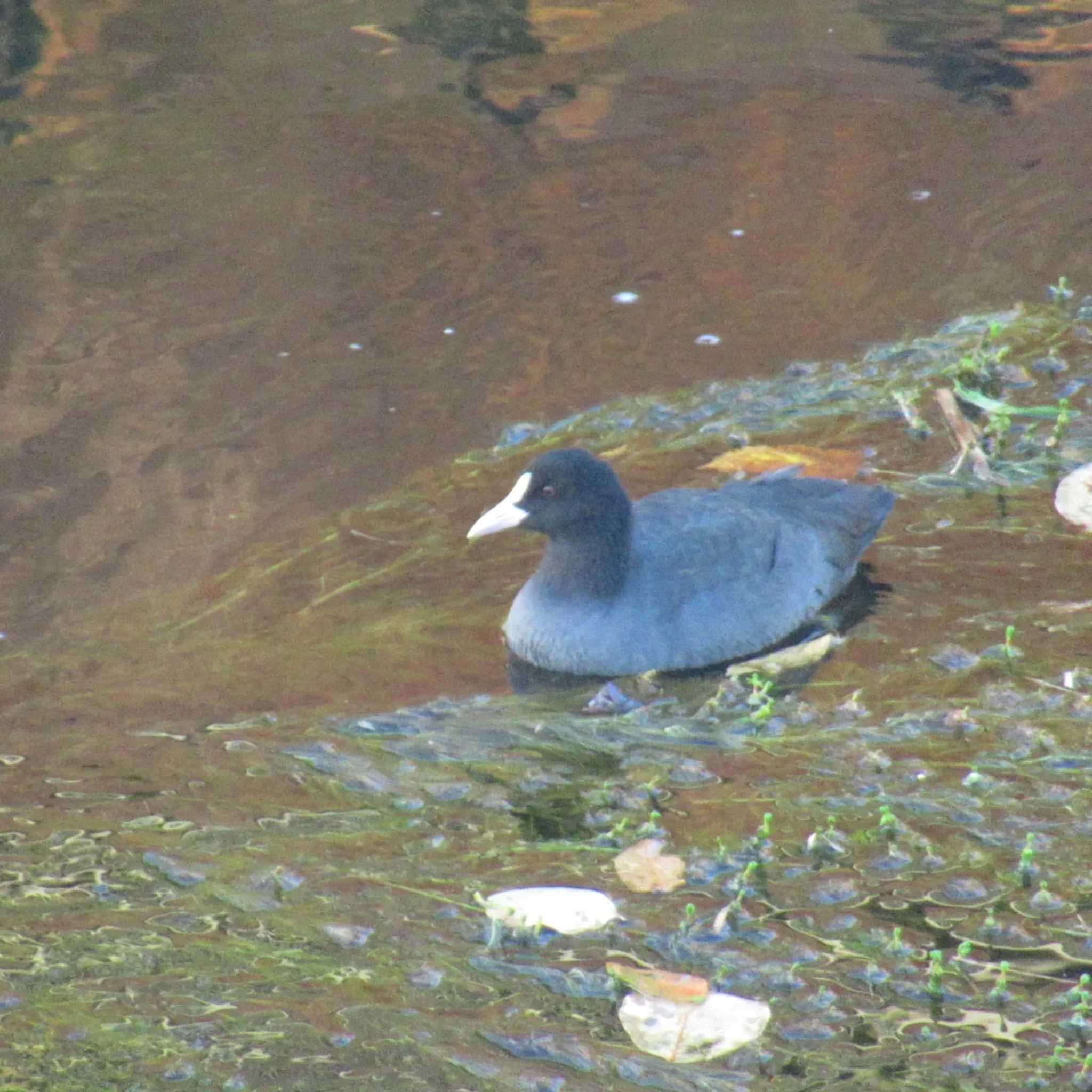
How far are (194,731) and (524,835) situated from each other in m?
1.07

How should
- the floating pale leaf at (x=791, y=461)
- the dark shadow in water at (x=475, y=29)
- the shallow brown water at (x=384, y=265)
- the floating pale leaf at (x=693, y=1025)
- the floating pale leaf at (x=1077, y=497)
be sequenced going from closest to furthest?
1. the floating pale leaf at (x=693, y=1025)
2. the shallow brown water at (x=384, y=265)
3. the floating pale leaf at (x=1077, y=497)
4. the floating pale leaf at (x=791, y=461)
5. the dark shadow in water at (x=475, y=29)

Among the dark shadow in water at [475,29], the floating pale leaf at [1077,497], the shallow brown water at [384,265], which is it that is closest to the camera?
the shallow brown water at [384,265]

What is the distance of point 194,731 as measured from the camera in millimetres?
4664

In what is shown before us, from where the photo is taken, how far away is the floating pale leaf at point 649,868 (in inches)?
151

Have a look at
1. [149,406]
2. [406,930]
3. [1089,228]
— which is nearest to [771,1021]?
[406,930]

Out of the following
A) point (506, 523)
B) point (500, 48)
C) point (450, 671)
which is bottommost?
point (450, 671)

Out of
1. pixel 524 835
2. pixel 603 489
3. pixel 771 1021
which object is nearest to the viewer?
pixel 771 1021

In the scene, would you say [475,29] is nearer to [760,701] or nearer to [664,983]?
[760,701]

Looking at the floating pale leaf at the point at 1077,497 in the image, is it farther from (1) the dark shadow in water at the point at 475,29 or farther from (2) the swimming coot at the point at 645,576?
(1) the dark shadow in water at the point at 475,29

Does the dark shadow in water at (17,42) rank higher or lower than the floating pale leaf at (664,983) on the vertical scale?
higher

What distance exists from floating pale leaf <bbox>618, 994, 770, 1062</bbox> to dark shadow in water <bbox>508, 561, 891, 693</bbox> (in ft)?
5.69

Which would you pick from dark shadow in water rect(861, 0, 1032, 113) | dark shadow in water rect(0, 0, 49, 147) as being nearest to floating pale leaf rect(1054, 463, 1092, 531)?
dark shadow in water rect(861, 0, 1032, 113)

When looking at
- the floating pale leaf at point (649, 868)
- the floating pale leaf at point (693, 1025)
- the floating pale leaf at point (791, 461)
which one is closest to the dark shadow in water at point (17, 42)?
the floating pale leaf at point (791, 461)

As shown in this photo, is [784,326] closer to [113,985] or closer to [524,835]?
[524,835]
